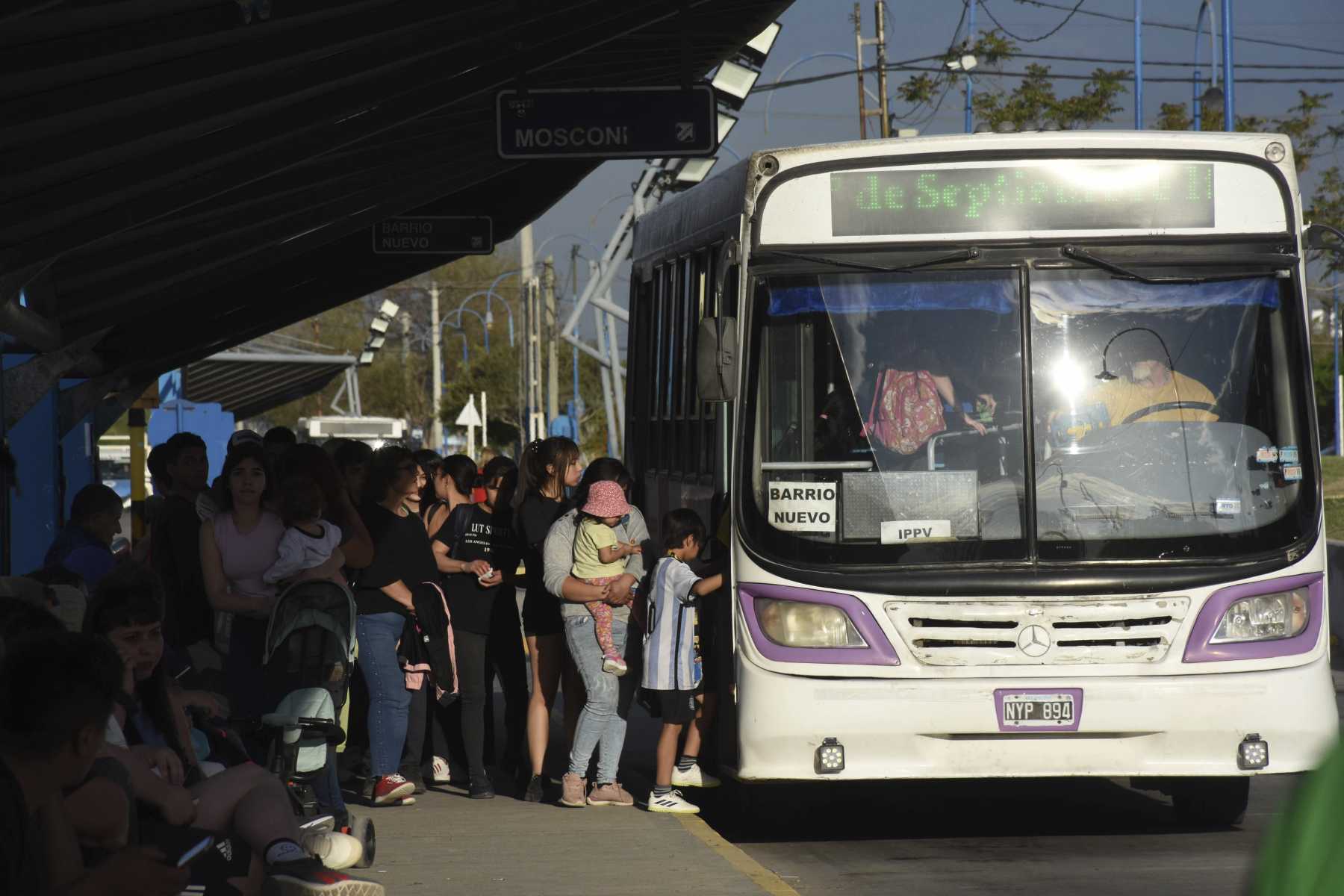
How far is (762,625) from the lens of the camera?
8312 mm

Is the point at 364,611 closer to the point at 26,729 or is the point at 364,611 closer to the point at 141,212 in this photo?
the point at 141,212

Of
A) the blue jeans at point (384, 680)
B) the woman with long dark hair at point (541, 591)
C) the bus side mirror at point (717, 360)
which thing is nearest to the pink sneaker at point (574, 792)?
the woman with long dark hair at point (541, 591)

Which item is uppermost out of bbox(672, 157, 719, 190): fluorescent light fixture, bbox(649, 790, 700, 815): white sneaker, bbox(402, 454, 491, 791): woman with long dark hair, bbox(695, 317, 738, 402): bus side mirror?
bbox(672, 157, 719, 190): fluorescent light fixture

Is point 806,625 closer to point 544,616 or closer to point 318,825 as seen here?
point 544,616

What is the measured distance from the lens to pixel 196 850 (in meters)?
5.21

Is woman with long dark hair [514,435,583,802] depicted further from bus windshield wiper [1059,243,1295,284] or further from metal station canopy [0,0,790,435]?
bus windshield wiper [1059,243,1295,284]

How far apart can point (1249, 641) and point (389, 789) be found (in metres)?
4.17

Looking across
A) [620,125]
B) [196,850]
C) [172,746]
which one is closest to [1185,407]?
[172,746]

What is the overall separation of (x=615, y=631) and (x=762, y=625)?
1.26 meters

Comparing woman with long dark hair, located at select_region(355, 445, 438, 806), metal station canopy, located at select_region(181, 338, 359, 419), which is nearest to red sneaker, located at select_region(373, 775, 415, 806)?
woman with long dark hair, located at select_region(355, 445, 438, 806)

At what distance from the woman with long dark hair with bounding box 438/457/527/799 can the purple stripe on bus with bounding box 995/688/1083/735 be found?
292cm

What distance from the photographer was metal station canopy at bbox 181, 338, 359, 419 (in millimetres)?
29906

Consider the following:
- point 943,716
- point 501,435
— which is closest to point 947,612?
point 943,716

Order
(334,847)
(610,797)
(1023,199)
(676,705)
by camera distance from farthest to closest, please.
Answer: (610,797) < (676,705) < (1023,199) < (334,847)
